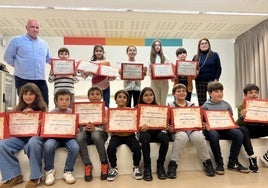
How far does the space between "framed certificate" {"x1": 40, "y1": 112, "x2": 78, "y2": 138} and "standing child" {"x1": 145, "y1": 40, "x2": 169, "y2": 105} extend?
1467 mm

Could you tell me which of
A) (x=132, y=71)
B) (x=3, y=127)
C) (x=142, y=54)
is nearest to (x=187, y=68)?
(x=132, y=71)

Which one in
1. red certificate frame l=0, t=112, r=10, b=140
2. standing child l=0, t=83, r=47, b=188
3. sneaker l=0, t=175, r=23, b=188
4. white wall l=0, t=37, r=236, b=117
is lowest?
sneaker l=0, t=175, r=23, b=188

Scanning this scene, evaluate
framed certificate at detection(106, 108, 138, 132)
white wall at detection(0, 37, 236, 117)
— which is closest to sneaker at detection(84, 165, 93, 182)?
framed certificate at detection(106, 108, 138, 132)

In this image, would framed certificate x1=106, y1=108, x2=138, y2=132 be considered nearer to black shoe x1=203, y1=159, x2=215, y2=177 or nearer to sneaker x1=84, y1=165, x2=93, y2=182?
sneaker x1=84, y1=165, x2=93, y2=182

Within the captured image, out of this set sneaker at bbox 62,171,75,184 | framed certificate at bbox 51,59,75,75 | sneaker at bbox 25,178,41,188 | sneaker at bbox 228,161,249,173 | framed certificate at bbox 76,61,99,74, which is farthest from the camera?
framed certificate at bbox 76,61,99,74

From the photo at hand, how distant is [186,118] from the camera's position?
2857mm

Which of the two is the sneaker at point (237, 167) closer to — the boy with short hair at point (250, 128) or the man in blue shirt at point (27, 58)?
the boy with short hair at point (250, 128)

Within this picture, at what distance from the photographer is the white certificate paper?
282cm

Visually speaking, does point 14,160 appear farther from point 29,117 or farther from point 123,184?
point 123,184

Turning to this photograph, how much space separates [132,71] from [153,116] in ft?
3.41

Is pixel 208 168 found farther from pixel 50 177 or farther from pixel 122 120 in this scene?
pixel 50 177

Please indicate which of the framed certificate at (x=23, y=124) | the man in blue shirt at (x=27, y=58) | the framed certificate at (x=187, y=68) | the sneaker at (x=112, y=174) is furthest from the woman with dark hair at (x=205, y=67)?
the framed certificate at (x=23, y=124)

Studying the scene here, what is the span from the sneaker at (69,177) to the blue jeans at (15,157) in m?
0.21

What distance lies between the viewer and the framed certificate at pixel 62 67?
11.5ft
